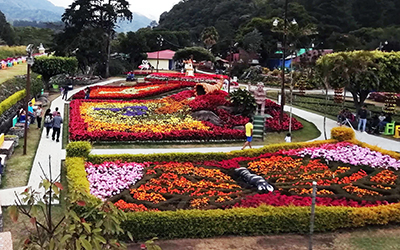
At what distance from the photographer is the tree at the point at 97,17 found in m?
45.6

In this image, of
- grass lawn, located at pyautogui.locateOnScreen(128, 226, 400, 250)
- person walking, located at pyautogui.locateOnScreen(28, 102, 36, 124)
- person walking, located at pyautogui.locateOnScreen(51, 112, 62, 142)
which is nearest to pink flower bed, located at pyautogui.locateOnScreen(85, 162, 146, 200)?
grass lawn, located at pyautogui.locateOnScreen(128, 226, 400, 250)

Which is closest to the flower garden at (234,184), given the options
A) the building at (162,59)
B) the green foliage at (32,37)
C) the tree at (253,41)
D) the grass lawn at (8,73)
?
the grass lawn at (8,73)

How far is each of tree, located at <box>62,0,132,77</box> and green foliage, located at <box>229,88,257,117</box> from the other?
26570 millimetres

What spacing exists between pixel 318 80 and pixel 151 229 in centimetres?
2031

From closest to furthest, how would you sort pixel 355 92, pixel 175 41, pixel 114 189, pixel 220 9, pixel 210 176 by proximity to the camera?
pixel 114 189 → pixel 210 176 → pixel 355 92 → pixel 175 41 → pixel 220 9

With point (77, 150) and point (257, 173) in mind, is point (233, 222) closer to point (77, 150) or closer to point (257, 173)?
point (257, 173)

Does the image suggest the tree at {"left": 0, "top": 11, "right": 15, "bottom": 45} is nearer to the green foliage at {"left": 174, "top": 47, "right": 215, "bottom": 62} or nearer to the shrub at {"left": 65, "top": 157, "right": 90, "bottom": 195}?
the green foliage at {"left": 174, "top": 47, "right": 215, "bottom": 62}

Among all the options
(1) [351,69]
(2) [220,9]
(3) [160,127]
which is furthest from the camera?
(2) [220,9]

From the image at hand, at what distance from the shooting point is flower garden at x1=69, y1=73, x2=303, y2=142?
16.9 metres

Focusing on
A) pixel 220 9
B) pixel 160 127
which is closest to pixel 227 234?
pixel 160 127

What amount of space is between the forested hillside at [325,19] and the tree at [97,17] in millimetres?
21374

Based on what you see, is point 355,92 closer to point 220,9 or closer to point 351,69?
point 351,69

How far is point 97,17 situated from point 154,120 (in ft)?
103

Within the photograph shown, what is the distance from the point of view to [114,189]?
400 inches
